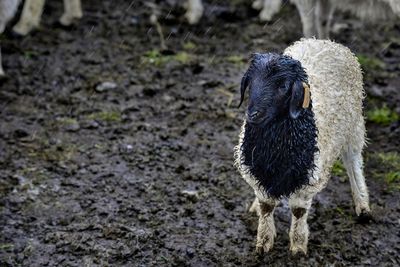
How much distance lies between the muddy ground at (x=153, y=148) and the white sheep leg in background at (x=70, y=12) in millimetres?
185

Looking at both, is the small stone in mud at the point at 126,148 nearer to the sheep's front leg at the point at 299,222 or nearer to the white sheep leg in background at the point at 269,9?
the sheep's front leg at the point at 299,222

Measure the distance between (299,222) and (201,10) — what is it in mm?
5476

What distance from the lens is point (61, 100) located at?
757cm

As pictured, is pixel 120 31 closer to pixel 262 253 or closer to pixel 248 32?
pixel 248 32

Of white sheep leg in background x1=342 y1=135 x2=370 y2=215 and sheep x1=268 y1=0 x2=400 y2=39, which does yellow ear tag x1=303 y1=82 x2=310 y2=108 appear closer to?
white sheep leg in background x1=342 y1=135 x2=370 y2=215

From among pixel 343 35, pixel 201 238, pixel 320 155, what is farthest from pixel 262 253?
pixel 343 35

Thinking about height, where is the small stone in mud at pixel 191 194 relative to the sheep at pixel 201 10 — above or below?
above

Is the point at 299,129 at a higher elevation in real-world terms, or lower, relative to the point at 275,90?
lower

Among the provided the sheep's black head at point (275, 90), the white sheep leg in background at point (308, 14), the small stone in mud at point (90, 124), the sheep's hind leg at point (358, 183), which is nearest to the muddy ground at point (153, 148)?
the small stone in mud at point (90, 124)

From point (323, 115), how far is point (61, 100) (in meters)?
3.72

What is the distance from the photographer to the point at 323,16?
814 cm

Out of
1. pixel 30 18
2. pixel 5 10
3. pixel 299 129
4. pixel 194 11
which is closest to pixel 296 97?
pixel 299 129

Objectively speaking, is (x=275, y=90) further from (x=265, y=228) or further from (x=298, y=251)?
(x=298, y=251)

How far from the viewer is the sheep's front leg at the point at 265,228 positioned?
15.9 ft
